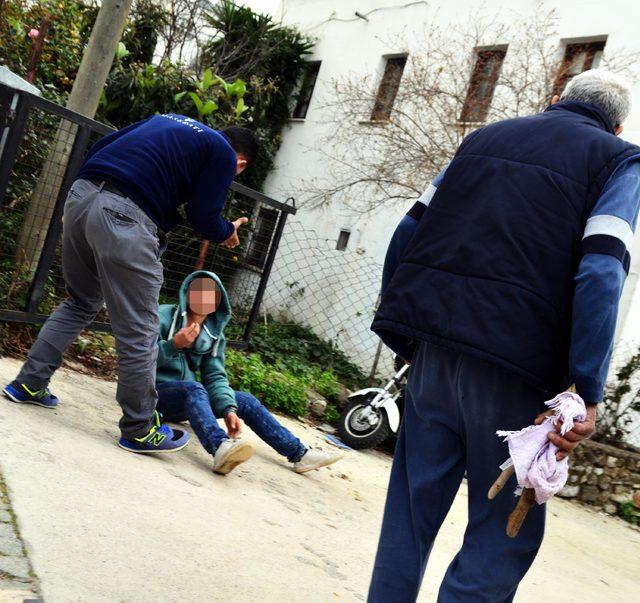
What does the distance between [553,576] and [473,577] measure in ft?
8.06

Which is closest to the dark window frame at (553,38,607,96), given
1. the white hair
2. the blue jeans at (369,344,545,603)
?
the white hair

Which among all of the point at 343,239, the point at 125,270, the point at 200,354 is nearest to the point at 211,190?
the point at 125,270

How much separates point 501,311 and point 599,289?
0.26 metres

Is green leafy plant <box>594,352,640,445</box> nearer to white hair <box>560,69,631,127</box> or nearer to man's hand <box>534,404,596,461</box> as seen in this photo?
white hair <box>560,69,631,127</box>

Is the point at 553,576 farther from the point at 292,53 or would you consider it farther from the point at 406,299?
the point at 292,53

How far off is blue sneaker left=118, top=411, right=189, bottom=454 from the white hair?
100 inches

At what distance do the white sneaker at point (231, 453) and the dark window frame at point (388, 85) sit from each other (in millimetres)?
10119

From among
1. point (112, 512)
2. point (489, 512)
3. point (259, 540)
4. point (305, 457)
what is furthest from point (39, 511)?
point (305, 457)

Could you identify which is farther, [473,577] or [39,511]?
[39,511]

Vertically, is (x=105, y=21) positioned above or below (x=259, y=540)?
above

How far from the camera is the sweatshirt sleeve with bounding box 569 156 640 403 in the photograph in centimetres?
209

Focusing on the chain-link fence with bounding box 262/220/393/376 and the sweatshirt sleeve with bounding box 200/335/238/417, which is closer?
the sweatshirt sleeve with bounding box 200/335/238/417

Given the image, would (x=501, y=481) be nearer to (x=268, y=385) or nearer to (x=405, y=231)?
(x=405, y=231)

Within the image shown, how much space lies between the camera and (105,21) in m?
6.35
